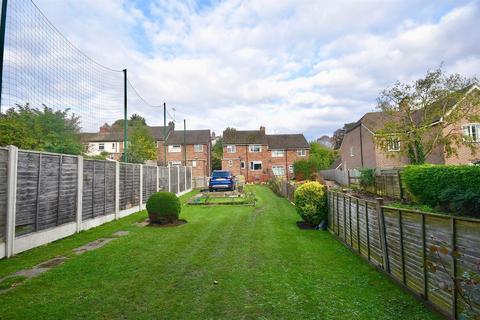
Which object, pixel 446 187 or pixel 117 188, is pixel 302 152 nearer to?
pixel 446 187

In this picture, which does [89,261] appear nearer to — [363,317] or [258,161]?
[363,317]

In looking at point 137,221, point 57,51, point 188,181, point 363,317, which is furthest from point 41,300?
point 188,181

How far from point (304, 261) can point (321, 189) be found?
178 inches

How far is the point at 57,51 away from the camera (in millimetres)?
10375

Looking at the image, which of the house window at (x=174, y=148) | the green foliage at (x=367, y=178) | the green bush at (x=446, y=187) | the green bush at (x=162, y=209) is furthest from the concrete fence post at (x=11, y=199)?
the house window at (x=174, y=148)

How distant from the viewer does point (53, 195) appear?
28.2ft

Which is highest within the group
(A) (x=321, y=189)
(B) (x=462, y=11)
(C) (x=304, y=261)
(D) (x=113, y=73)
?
(D) (x=113, y=73)

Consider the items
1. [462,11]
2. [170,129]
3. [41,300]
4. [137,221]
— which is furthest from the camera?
[170,129]

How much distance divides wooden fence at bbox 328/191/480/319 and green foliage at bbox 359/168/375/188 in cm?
1376

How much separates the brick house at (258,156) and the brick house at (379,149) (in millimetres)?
7429

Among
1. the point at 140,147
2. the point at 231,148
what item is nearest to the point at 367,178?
the point at 140,147

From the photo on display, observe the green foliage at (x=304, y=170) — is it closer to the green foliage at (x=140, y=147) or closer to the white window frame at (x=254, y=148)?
the white window frame at (x=254, y=148)

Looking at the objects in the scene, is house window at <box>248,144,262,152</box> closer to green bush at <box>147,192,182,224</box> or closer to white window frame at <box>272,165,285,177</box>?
white window frame at <box>272,165,285,177</box>

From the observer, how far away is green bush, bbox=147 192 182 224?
11.4 meters
